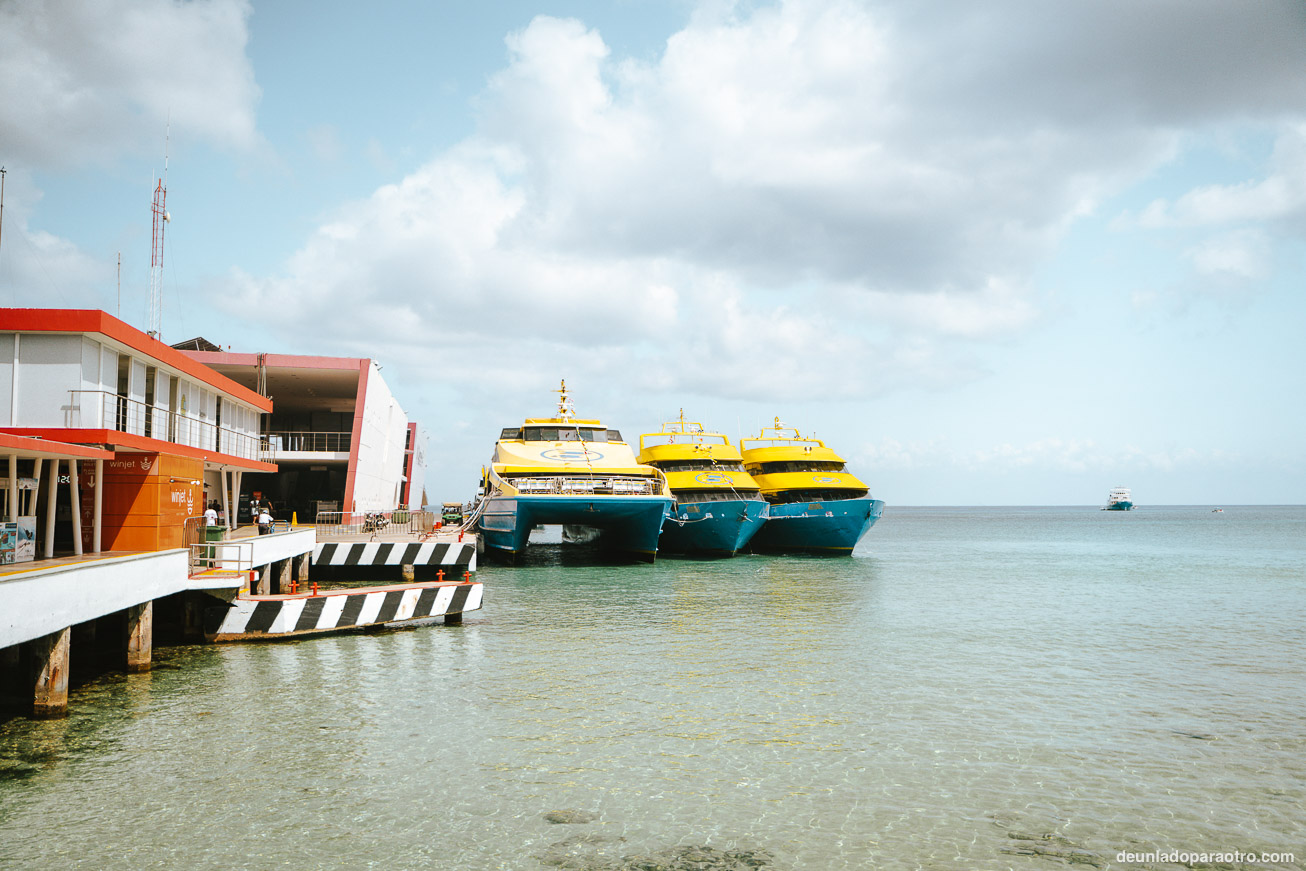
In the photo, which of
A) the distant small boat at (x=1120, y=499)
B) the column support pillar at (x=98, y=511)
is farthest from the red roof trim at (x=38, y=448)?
the distant small boat at (x=1120, y=499)

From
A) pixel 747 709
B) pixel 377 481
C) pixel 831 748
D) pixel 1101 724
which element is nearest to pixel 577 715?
pixel 747 709

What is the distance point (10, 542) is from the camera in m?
11.4

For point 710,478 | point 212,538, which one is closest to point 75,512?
point 212,538

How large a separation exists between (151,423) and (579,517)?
47.0ft

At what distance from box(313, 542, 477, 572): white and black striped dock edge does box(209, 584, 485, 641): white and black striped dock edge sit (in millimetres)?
7208

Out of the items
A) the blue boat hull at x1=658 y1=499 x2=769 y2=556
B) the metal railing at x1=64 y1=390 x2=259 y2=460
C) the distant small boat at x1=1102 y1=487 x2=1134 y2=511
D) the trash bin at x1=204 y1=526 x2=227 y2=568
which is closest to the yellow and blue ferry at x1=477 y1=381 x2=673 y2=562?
the blue boat hull at x1=658 y1=499 x2=769 y2=556

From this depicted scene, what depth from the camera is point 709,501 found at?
1423 inches

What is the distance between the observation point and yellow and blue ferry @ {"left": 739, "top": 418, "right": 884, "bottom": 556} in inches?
1491

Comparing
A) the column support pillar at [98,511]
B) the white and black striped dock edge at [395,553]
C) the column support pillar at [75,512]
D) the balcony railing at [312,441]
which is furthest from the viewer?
the balcony railing at [312,441]

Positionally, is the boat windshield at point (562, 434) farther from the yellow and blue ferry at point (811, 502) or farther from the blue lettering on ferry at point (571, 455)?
the yellow and blue ferry at point (811, 502)

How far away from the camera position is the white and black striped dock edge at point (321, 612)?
14.4m

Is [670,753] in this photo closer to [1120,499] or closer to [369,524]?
[369,524]

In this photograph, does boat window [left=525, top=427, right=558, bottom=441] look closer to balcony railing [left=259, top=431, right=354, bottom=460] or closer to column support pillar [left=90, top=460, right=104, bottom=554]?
balcony railing [left=259, top=431, right=354, bottom=460]

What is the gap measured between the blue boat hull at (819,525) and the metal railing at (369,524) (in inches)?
655
